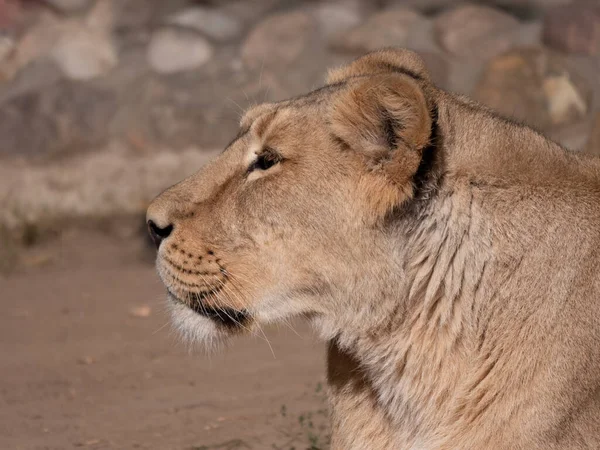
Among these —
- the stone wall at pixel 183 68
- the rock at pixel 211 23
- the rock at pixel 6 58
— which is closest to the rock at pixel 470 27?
the stone wall at pixel 183 68

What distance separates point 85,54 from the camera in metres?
7.04

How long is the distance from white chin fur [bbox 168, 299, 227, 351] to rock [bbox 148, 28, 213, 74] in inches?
160

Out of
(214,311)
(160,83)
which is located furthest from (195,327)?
(160,83)

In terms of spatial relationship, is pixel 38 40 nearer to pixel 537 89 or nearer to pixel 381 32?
pixel 381 32

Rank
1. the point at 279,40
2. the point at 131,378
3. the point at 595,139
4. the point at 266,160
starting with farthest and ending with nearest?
1. the point at 279,40
2. the point at 595,139
3. the point at 131,378
4. the point at 266,160

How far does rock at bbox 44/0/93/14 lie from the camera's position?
7.04 meters

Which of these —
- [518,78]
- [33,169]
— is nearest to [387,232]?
[518,78]

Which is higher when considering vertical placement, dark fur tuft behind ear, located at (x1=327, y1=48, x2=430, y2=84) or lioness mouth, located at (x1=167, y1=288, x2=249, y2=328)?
dark fur tuft behind ear, located at (x1=327, y1=48, x2=430, y2=84)

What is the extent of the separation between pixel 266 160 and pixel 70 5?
4.48 m

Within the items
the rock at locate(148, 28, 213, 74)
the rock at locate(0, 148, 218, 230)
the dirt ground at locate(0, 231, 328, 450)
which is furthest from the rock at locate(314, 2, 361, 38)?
the dirt ground at locate(0, 231, 328, 450)

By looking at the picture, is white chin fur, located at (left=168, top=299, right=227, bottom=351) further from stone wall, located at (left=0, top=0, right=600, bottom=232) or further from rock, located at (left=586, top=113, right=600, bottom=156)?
stone wall, located at (left=0, top=0, right=600, bottom=232)

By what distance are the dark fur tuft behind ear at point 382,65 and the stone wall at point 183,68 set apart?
3.16 m

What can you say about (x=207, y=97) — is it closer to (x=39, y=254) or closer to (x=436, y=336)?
(x=39, y=254)

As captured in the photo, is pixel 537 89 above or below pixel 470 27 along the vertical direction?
below
